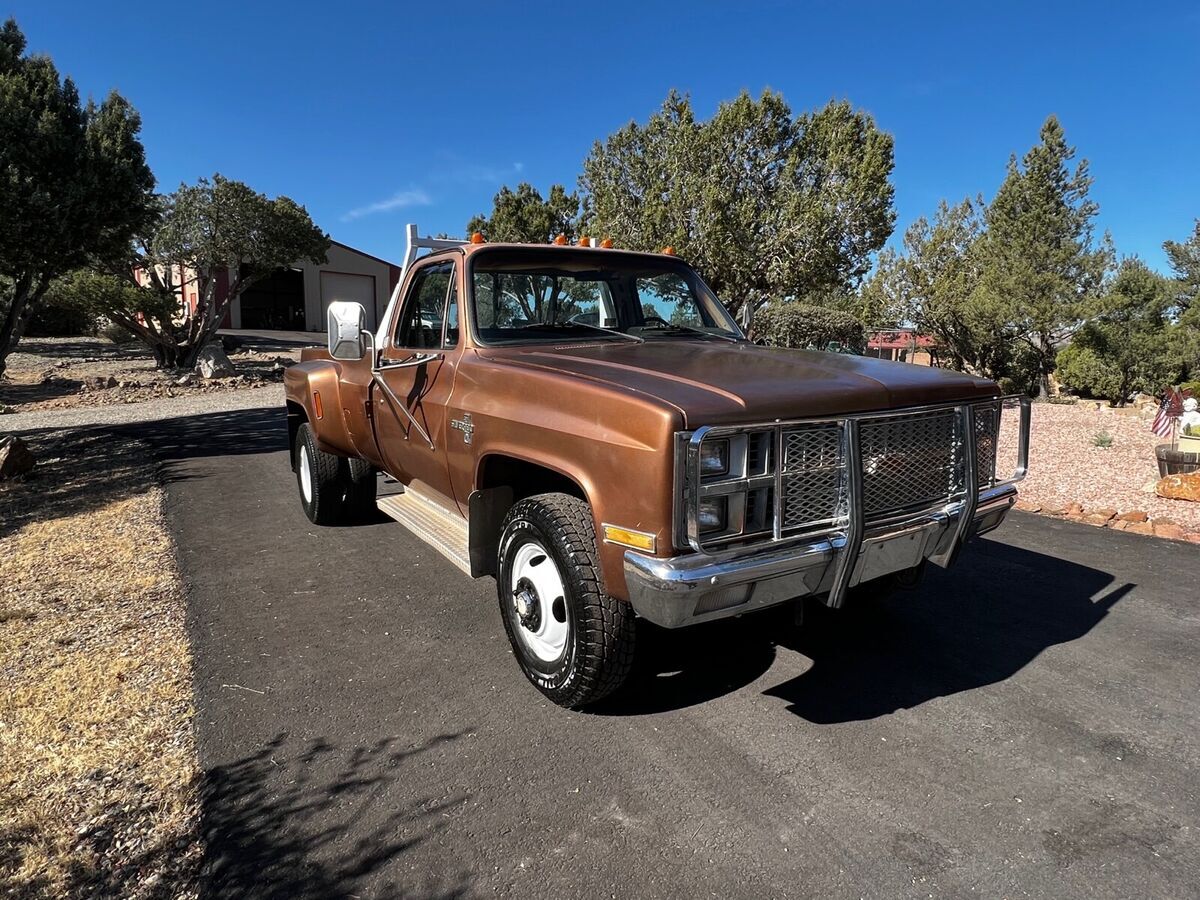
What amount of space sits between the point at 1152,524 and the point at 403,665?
5.98m

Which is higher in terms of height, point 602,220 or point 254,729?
point 602,220

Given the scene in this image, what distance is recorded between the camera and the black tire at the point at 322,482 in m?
5.64

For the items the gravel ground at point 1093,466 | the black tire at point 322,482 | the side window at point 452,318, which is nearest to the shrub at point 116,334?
the black tire at point 322,482

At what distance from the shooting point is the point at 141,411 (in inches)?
519

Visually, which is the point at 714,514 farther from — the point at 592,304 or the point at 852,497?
the point at 592,304

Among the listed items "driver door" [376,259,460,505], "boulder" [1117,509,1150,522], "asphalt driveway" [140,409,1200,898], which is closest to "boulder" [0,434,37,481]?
"asphalt driveway" [140,409,1200,898]

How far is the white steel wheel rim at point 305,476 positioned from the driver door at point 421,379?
1597mm

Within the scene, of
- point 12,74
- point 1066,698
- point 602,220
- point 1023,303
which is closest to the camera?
point 1066,698

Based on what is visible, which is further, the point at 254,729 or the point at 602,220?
the point at 602,220

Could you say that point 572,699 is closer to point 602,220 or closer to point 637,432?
point 637,432

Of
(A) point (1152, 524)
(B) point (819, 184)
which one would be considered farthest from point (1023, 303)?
(A) point (1152, 524)

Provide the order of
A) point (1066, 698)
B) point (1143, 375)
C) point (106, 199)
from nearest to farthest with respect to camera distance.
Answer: point (1066, 698) → point (106, 199) → point (1143, 375)

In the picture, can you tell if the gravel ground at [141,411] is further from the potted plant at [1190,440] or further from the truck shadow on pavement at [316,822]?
the potted plant at [1190,440]

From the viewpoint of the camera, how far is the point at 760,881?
2.20 meters
